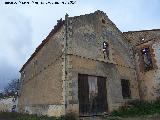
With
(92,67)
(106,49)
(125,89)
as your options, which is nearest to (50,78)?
(92,67)

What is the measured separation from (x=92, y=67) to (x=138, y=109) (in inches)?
191

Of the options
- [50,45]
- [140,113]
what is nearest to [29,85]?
[50,45]

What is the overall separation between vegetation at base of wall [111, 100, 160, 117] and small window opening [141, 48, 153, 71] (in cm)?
336

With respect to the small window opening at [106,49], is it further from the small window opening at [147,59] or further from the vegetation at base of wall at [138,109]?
the vegetation at base of wall at [138,109]

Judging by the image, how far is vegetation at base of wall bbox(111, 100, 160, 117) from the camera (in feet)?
46.6

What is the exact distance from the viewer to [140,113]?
14.3 meters

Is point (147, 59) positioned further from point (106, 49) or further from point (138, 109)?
point (138, 109)

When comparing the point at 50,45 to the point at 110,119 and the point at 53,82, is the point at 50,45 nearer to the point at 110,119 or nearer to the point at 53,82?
the point at 53,82

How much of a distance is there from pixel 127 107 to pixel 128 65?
4.21 meters

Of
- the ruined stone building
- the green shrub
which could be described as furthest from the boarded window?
the green shrub

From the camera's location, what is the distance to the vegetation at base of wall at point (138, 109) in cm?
1421

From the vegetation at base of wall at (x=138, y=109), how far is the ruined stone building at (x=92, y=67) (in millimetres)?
499

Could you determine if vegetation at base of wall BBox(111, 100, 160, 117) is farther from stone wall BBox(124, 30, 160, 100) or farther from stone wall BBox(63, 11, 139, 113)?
stone wall BBox(124, 30, 160, 100)

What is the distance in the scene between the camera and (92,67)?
47.5ft
